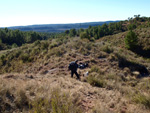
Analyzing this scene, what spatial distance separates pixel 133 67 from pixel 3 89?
11.2 meters

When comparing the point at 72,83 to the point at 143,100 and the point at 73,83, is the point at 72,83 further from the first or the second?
the point at 143,100

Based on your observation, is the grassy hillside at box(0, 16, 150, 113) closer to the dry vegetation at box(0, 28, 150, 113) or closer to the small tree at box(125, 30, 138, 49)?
the dry vegetation at box(0, 28, 150, 113)

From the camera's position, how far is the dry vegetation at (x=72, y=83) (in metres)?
3.07

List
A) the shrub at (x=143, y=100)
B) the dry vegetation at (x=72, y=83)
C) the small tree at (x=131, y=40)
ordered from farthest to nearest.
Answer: the small tree at (x=131, y=40) → the shrub at (x=143, y=100) → the dry vegetation at (x=72, y=83)

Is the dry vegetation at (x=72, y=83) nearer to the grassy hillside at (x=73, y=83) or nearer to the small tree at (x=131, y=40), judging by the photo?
the grassy hillside at (x=73, y=83)

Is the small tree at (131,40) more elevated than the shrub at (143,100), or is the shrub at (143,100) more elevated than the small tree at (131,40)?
the shrub at (143,100)

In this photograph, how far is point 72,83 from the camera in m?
5.92

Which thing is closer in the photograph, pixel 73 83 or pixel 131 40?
pixel 73 83

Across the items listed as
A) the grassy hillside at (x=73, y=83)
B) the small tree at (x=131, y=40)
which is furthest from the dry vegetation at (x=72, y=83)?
the small tree at (x=131, y=40)

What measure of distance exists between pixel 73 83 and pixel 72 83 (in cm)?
10

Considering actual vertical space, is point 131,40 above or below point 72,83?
below

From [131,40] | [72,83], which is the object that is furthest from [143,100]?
[131,40]

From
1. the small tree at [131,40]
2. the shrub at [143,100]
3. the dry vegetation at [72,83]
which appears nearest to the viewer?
the dry vegetation at [72,83]

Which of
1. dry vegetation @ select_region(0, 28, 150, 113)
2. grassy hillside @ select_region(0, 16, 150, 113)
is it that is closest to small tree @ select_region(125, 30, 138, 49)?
grassy hillside @ select_region(0, 16, 150, 113)
